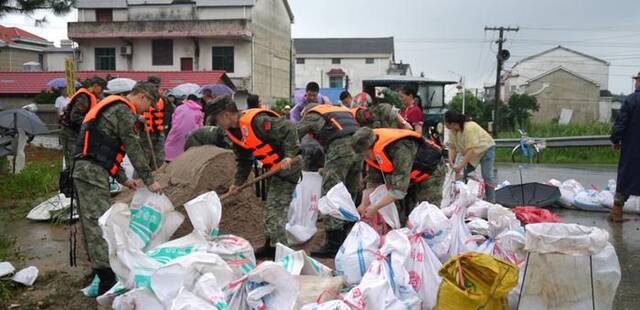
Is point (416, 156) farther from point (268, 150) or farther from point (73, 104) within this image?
point (73, 104)

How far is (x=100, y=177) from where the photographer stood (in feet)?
14.8

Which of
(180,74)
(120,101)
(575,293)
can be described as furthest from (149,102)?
(180,74)

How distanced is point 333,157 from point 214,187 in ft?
4.50

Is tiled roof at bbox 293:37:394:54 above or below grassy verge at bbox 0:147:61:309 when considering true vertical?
above

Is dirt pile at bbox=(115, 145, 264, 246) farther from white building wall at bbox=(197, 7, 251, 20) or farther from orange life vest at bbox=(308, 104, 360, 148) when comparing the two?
white building wall at bbox=(197, 7, 251, 20)

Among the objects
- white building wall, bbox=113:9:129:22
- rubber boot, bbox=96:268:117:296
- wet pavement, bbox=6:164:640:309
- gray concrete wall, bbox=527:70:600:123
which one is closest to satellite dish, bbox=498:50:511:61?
gray concrete wall, bbox=527:70:600:123

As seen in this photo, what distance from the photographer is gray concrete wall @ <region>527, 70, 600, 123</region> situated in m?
43.4

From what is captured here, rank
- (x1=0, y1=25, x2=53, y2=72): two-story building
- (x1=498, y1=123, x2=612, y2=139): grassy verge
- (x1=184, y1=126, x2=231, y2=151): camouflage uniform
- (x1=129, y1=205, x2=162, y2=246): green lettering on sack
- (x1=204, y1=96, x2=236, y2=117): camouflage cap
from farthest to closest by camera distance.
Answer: (x1=0, y1=25, x2=53, y2=72): two-story building, (x1=498, y1=123, x2=612, y2=139): grassy verge, (x1=184, y1=126, x2=231, y2=151): camouflage uniform, (x1=204, y1=96, x2=236, y2=117): camouflage cap, (x1=129, y1=205, x2=162, y2=246): green lettering on sack

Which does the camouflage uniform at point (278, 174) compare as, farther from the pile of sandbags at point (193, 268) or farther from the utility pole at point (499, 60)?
the utility pole at point (499, 60)

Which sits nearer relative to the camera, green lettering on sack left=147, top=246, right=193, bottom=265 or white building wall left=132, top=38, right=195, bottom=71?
green lettering on sack left=147, top=246, right=193, bottom=265

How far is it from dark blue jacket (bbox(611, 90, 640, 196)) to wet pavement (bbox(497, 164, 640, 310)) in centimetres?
47

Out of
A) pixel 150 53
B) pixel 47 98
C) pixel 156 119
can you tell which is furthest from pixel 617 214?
pixel 150 53

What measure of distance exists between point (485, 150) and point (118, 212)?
14.6 feet

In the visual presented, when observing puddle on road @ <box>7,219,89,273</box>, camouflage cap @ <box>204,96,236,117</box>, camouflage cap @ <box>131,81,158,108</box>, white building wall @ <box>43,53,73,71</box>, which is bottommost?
puddle on road @ <box>7,219,89,273</box>
